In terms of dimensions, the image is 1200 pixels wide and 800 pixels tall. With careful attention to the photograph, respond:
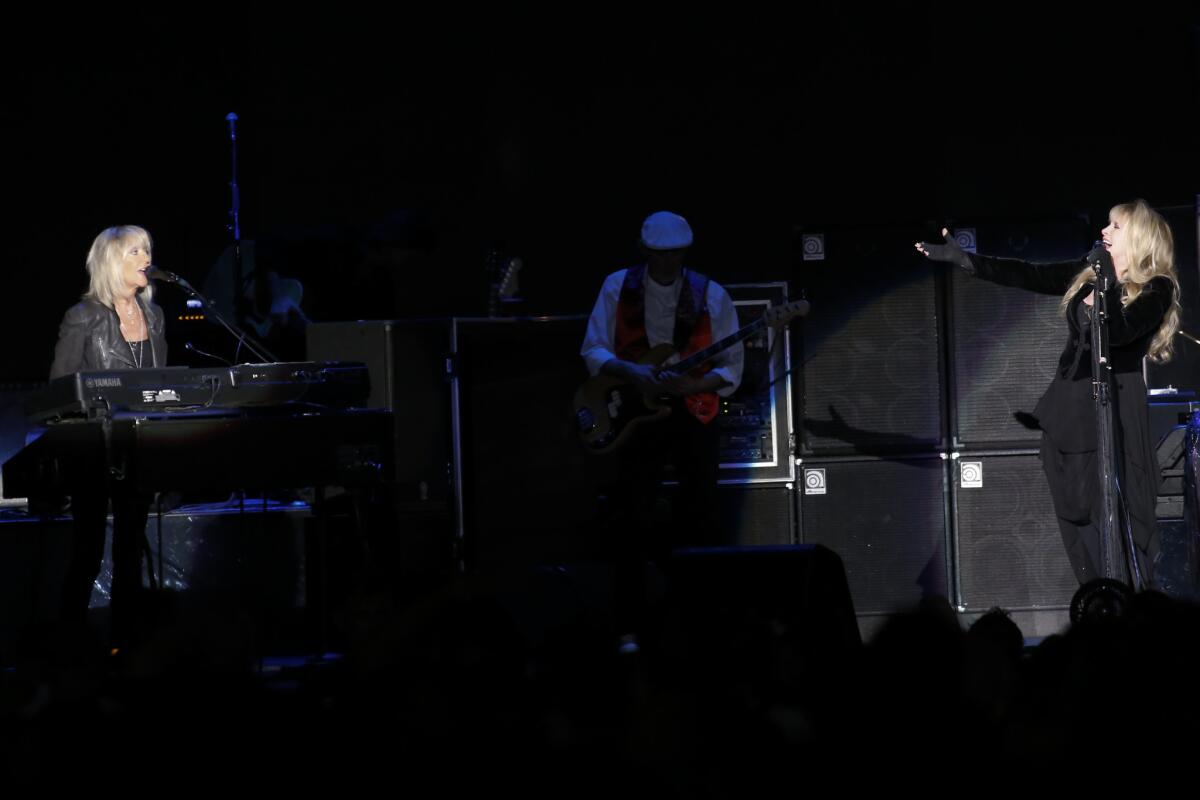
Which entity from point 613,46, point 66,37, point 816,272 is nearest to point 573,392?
point 816,272

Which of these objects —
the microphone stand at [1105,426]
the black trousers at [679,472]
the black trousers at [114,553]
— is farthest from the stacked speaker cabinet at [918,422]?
the black trousers at [114,553]

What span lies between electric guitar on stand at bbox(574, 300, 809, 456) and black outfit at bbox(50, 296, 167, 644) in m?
1.66

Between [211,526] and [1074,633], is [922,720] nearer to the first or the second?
[1074,633]

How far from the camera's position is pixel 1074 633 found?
248cm

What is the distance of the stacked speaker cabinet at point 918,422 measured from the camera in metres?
6.81

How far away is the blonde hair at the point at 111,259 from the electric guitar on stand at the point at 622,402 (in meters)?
1.71

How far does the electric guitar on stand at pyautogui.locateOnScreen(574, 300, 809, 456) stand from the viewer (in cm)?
565

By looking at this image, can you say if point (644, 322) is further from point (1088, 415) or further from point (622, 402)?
point (1088, 415)

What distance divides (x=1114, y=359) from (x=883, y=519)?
1.44 m

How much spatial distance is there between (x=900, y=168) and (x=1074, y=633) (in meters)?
5.50

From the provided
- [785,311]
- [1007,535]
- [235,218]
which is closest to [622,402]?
[785,311]

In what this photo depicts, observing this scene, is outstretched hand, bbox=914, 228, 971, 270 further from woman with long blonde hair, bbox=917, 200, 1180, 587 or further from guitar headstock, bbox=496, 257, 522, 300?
guitar headstock, bbox=496, 257, 522, 300

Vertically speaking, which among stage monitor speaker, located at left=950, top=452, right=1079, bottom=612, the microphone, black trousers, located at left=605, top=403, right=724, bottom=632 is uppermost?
the microphone

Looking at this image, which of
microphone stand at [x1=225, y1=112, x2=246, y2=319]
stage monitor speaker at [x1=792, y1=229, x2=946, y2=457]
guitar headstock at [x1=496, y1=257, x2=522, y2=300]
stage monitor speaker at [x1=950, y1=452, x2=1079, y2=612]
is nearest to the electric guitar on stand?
stage monitor speaker at [x1=792, y1=229, x2=946, y2=457]
